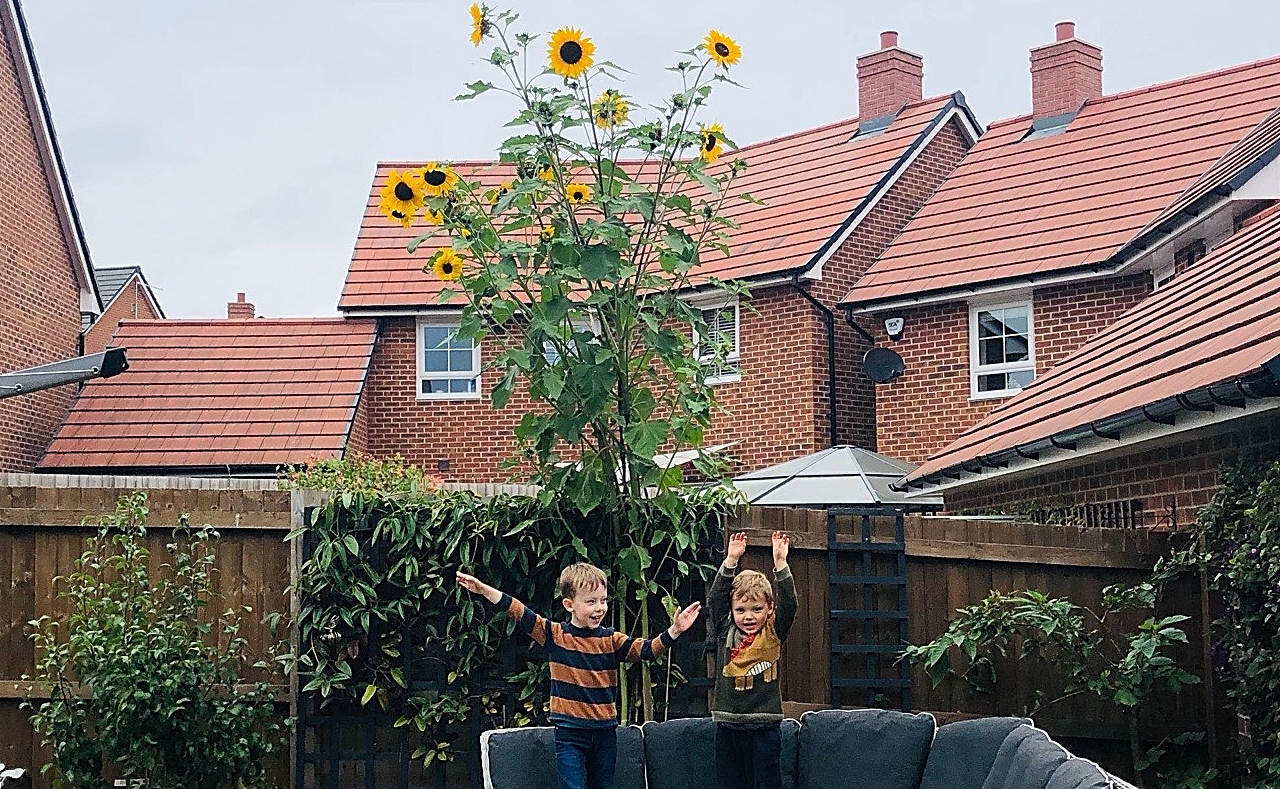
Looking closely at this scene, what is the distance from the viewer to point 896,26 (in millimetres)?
24047

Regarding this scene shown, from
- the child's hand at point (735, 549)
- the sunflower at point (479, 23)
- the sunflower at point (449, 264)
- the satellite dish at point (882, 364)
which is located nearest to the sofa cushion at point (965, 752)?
the child's hand at point (735, 549)

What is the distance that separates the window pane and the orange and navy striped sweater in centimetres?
1287

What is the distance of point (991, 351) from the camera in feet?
63.4

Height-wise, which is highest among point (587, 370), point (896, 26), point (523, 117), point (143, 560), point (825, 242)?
point (896, 26)

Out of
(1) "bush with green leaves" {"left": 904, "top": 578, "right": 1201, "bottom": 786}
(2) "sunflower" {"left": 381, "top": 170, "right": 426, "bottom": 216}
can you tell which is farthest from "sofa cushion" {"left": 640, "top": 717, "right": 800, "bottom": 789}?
(2) "sunflower" {"left": 381, "top": 170, "right": 426, "bottom": 216}

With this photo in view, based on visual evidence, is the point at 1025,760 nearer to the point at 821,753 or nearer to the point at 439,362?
the point at 821,753

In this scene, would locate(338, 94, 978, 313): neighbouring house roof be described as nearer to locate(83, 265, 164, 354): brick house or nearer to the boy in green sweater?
locate(83, 265, 164, 354): brick house

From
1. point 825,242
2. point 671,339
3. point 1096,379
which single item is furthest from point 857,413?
point 671,339

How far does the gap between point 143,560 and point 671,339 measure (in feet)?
10.2

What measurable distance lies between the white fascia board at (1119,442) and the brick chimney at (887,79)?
1159 centimetres

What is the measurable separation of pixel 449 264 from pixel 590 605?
1.81m

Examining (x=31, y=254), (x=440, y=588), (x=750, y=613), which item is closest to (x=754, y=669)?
(x=750, y=613)

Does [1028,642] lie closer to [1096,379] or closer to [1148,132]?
[1096,379]

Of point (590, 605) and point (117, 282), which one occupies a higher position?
point (117, 282)
